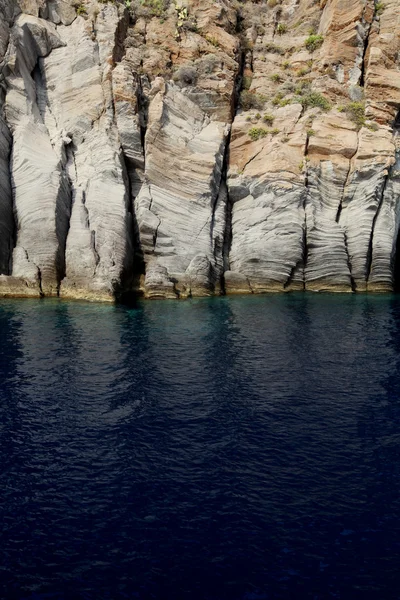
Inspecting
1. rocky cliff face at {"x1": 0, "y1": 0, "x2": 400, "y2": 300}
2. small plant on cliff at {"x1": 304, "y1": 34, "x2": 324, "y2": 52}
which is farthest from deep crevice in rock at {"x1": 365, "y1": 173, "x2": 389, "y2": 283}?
small plant on cliff at {"x1": 304, "y1": 34, "x2": 324, "y2": 52}

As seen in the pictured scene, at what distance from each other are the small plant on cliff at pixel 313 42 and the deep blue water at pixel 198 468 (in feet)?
132

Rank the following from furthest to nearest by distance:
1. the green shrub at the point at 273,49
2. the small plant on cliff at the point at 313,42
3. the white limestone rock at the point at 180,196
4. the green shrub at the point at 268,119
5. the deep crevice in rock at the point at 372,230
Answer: the green shrub at the point at 273,49 → the small plant on cliff at the point at 313,42 → the green shrub at the point at 268,119 → the deep crevice in rock at the point at 372,230 → the white limestone rock at the point at 180,196

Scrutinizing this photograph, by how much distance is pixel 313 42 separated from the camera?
54719mm

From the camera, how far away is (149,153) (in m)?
44.9

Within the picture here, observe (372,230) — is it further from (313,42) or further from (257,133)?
(313,42)

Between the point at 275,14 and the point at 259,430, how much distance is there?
193 feet

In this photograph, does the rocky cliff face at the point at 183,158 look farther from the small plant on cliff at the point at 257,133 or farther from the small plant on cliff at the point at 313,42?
the small plant on cliff at the point at 313,42

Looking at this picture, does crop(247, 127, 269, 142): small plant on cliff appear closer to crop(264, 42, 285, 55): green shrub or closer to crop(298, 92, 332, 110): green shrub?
crop(298, 92, 332, 110): green shrub

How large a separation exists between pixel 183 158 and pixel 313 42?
2240 centimetres

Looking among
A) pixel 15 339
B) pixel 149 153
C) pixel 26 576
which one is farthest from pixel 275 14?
pixel 26 576

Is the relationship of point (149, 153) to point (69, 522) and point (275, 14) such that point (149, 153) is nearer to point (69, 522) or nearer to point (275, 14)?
point (275, 14)

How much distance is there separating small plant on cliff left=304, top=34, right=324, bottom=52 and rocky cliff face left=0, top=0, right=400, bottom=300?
99 centimetres

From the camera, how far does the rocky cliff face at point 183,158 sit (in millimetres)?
41500

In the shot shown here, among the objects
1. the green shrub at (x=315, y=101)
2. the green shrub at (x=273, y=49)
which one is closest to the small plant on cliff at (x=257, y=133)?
the green shrub at (x=315, y=101)
